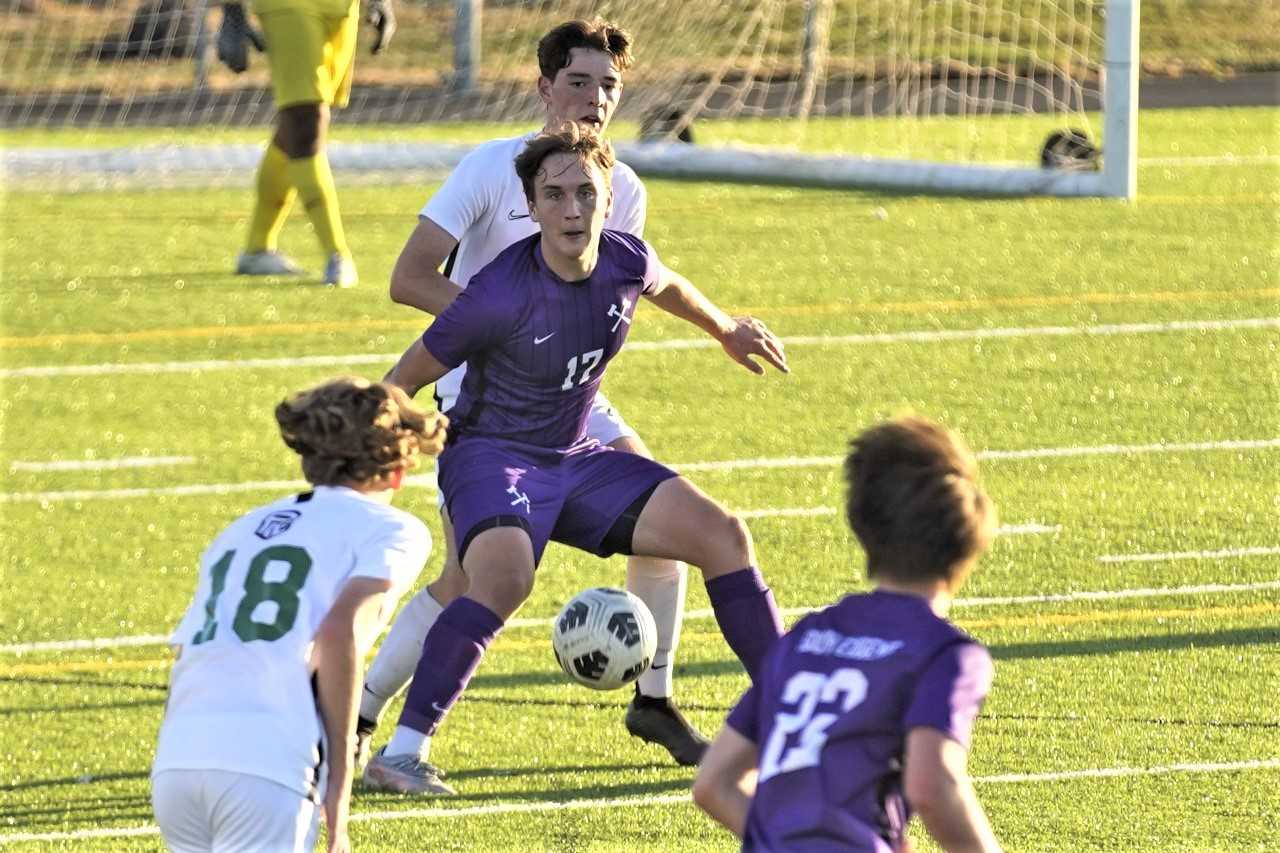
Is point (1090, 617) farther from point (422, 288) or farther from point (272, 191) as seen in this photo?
point (272, 191)

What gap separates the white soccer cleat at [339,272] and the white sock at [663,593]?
7468mm

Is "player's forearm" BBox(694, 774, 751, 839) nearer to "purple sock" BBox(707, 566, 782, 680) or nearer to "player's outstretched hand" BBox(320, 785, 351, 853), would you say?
"player's outstretched hand" BBox(320, 785, 351, 853)

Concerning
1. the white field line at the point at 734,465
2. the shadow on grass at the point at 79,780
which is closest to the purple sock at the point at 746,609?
the shadow on grass at the point at 79,780

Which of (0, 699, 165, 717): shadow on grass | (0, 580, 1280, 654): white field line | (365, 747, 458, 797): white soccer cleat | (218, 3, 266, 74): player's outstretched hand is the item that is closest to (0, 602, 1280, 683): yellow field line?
(0, 580, 1280, 654): white field line

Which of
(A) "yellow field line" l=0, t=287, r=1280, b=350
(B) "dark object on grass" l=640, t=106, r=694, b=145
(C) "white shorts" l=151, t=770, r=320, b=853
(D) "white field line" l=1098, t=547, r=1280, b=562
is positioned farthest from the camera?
(B) "dark object on grass" l=640, t=106, r=694, b=145

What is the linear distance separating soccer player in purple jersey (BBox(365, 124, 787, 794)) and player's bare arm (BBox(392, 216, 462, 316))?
0.35 m

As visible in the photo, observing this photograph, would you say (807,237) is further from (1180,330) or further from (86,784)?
(86,784)

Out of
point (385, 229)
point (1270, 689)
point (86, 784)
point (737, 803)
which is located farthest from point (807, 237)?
point (737, 803)

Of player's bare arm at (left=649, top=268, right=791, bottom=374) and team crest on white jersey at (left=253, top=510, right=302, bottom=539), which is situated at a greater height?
team crest on white jersey at (left=253, top=510, right=302, bottom=539)

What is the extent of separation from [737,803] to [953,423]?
6.75 metres

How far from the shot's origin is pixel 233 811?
386 cm

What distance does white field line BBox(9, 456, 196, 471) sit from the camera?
388 inches

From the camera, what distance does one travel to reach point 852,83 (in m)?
22.4

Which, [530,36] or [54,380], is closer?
[54,380]
